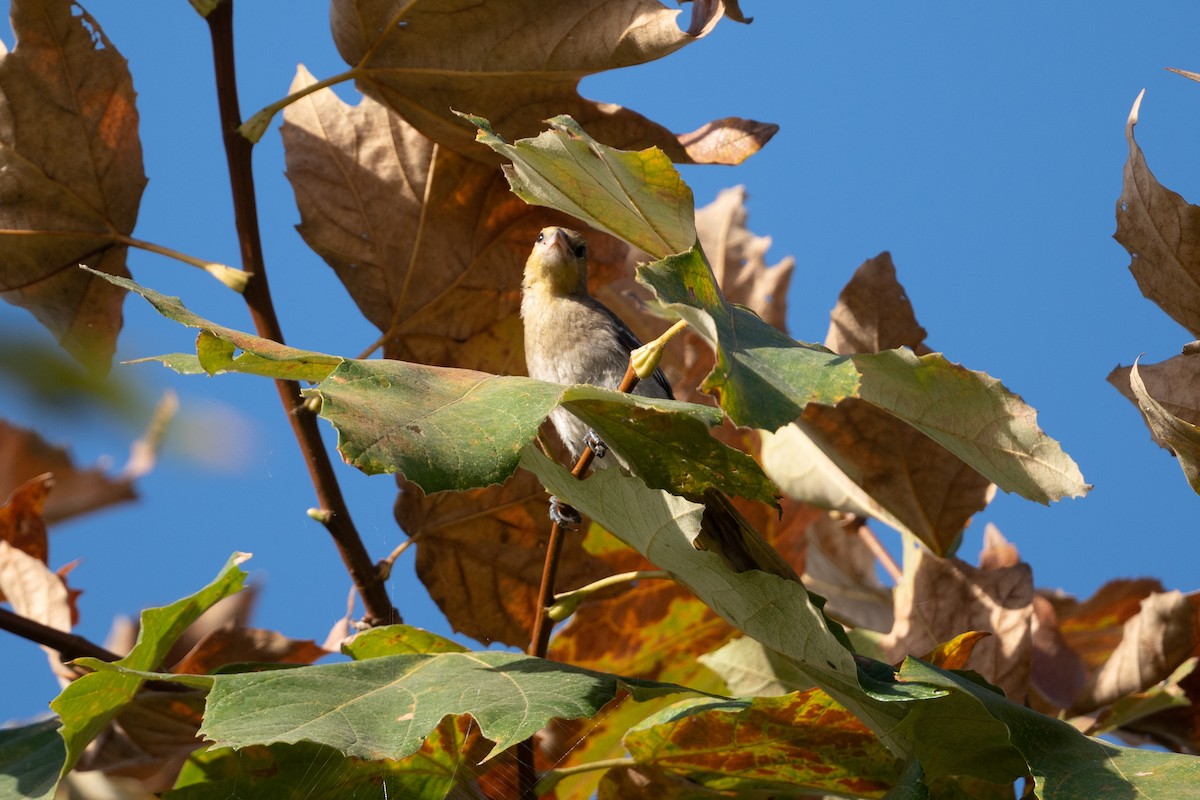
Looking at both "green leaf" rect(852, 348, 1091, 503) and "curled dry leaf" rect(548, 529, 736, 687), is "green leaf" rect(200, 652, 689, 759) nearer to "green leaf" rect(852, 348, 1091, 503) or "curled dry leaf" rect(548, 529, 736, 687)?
"green leaf" rect(852, 348, 1091, 503)

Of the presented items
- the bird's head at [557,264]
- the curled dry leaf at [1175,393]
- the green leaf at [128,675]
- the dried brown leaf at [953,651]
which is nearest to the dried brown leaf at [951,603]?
the dried brown leaf at [953,651]

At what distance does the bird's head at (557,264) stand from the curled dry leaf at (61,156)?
534 millimetres

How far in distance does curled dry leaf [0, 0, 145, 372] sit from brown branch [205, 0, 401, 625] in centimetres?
14

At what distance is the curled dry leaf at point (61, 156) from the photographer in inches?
45.3

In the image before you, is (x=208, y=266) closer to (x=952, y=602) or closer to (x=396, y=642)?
(x=396, y=642)

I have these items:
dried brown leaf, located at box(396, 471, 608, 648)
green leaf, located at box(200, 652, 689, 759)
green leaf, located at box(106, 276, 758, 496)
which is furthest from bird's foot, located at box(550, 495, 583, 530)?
green leaf, located at box(106, 276, 758, 496)

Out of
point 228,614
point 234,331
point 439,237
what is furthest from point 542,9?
point 228,614

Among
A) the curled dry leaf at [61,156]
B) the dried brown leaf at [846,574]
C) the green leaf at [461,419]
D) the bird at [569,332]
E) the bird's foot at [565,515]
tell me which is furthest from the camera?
the dried brown leaf at [846,574]

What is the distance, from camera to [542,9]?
116 cm

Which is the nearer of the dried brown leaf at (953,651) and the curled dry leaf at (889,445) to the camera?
the dried brown leaf at (953,651)

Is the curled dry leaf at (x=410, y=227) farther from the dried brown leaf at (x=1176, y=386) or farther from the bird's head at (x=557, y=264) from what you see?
the dried brown leaf at (x=1176, y=386)

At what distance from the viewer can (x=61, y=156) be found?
1.17 m

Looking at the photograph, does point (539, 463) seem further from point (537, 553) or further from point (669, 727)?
point (537, 553)

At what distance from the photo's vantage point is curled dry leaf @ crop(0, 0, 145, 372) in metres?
1.15
